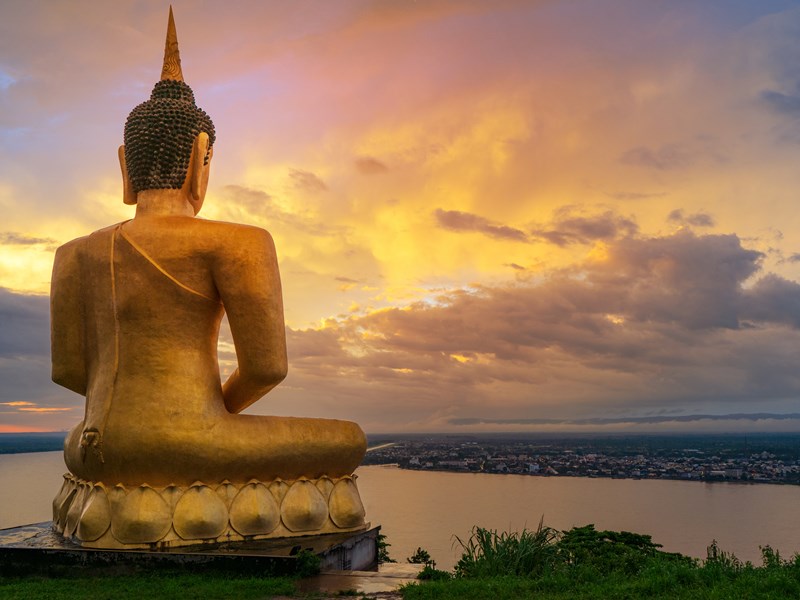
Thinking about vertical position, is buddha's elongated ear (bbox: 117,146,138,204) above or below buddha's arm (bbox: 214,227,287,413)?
above

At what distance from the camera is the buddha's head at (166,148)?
10.1m

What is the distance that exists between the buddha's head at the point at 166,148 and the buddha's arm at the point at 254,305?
139cm

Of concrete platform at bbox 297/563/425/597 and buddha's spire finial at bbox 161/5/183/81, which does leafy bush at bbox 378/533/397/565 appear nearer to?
concrete platform at bbox 297/563/425/597

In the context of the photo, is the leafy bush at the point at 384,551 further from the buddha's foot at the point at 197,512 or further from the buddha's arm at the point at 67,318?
the buddha's arm at the point at 67,318

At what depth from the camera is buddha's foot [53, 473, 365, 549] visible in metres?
8.58

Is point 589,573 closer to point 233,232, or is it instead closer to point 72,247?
point 233,232

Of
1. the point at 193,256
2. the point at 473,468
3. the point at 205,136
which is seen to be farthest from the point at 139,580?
the point at 473,468

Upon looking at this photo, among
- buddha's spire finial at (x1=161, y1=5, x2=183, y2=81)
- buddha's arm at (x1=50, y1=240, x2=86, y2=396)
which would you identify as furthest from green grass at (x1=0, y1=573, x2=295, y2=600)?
buddha's spire finial at (x1=161, y1=5, x2=183, y2=81)

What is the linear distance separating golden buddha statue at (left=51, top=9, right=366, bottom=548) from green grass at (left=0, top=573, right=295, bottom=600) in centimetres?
78

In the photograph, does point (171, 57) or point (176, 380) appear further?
point (171, 57)

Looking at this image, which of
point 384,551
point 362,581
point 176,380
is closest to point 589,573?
point 362,581

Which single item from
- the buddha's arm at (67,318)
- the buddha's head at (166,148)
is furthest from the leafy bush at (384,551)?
the buddha's head at (166,148)

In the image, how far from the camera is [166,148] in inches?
396

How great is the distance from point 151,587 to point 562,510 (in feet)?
35.2
